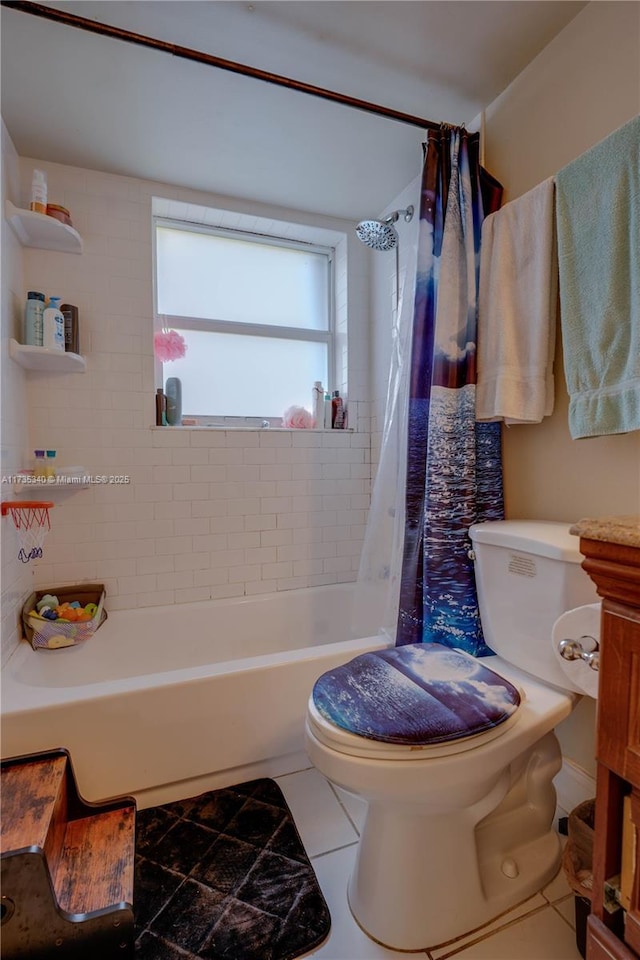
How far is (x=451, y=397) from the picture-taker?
1.48 meters

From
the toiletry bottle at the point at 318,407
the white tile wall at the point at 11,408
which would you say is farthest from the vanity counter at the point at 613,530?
the toiletry bottle at the point at 318,407

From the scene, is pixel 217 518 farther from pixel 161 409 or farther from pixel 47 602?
pixel 47 602

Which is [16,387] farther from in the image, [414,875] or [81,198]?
[414,875]

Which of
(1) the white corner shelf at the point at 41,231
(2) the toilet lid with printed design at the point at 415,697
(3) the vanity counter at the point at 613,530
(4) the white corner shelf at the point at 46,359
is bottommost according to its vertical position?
(2) the toilet lid with printed design at the point at 415,697

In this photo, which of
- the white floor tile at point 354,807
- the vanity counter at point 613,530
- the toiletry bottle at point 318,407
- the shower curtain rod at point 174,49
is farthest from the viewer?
the toiletry bottle at point 318,407

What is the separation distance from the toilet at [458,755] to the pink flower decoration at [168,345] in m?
1.64

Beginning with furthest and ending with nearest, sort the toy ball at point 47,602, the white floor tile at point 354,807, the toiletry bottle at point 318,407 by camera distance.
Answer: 1. the toiletry bottle at point 318,407
2. the toy ball at point 47,602
3. the white floor tile at point 354,807

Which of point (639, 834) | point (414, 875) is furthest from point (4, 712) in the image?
point (639, 834)

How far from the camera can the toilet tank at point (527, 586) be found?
1.12m

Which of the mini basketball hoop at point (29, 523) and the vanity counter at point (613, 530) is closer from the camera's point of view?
the vanity counter at point (613, 530)

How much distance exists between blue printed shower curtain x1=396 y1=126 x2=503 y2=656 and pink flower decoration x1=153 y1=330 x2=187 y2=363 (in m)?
1.18

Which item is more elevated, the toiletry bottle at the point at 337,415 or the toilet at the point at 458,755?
the toiletry bottle at the point at 337,415

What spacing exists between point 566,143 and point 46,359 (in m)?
1.89

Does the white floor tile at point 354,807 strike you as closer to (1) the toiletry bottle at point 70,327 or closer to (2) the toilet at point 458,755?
(2) the toilet at point 458,755
